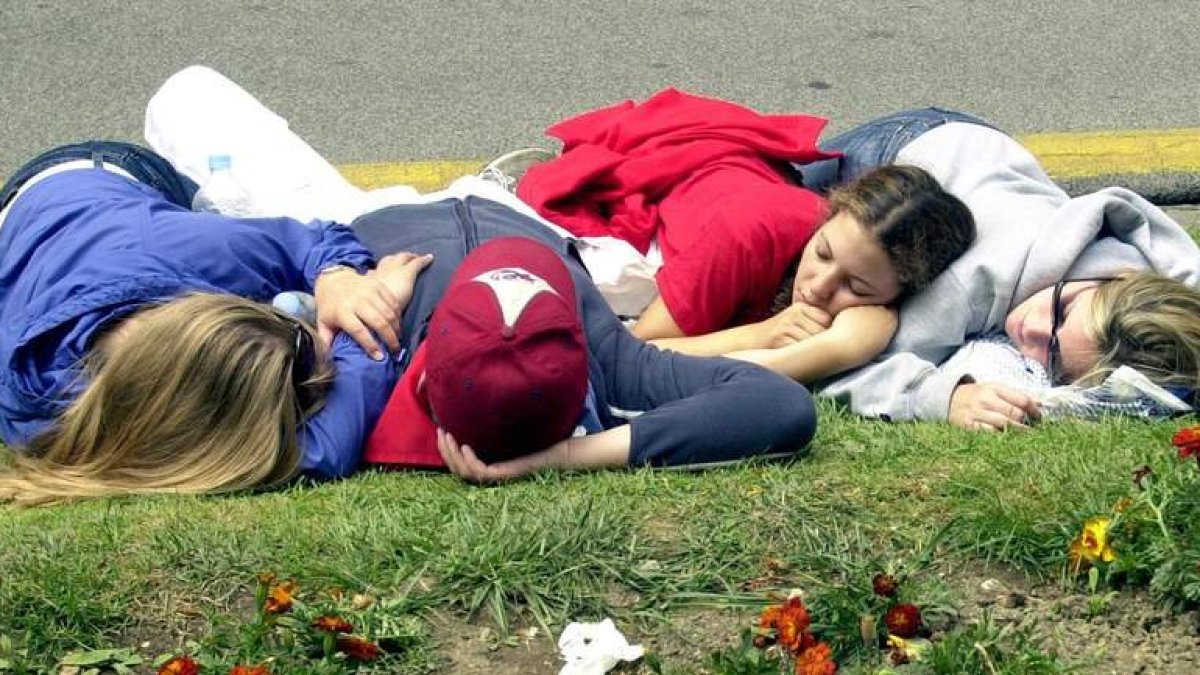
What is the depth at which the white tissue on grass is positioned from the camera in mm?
2344

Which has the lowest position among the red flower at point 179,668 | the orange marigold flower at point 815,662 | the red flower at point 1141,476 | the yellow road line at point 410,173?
the yellow road line at point 410,173

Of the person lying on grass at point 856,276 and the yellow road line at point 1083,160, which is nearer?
the person lying on grass at point 856,276

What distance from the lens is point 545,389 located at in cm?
301

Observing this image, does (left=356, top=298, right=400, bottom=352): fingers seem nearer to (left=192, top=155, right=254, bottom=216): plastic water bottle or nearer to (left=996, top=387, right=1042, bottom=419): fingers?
(left=192, top=155, right=254, bottom=216): plastic water bottle

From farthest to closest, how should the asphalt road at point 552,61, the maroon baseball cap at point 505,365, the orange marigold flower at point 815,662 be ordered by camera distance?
the asphalt road at point 552,61 → the maroon baseball cap at point 505,365 → the orange marigold flower at point 815,662

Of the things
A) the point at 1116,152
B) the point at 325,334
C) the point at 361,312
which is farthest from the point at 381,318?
the point at 1116,152

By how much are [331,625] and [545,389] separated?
825 millimetres

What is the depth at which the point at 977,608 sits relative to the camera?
245 cm

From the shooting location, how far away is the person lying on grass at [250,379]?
10.3 feet

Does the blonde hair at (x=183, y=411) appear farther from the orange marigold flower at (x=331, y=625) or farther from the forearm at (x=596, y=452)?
the orange marigold flower at (x=331, y=625)

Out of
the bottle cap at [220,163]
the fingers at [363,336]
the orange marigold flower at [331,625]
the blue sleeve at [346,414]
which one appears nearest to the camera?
the orange marigold flower at [331,625]

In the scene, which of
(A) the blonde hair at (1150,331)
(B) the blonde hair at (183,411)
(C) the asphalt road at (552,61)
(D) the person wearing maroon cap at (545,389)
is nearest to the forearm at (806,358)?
(D) the person wearing maroon cap at (545,389)

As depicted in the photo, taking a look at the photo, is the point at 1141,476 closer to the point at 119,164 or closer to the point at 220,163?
the point at 119,164

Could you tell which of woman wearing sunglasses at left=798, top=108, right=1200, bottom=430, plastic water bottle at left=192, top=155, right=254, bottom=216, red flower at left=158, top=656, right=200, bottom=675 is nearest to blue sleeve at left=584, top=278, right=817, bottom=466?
woman wearing sunglasses at left=798, top=108, right=1200, bottom=430
